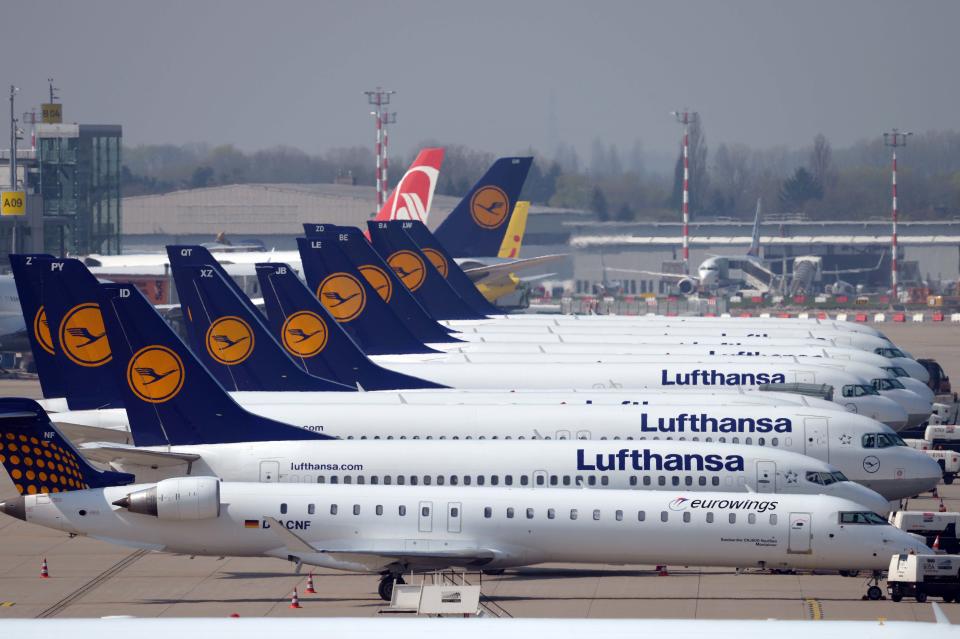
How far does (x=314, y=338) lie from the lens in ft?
166

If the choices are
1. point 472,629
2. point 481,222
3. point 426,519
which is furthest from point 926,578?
point 481,222

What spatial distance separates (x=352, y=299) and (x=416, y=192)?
44.5 meters

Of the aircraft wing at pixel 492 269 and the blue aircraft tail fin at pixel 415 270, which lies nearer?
the blue aircraft tail fin at pixel 415 270

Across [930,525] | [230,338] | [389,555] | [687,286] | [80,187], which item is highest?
[80,187]

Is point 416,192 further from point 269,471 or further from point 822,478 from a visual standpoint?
point 822,478

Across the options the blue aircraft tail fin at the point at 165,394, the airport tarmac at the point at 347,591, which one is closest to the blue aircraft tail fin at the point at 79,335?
the blue aircraft tail fin at the point at 165,394

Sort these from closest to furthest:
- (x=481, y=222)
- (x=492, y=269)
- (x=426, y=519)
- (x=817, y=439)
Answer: (x=426, y=519) → (x=817, y=439) → (x=492, y=269) → (x=481, y=222)

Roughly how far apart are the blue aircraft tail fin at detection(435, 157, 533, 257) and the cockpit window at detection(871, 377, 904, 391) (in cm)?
3611

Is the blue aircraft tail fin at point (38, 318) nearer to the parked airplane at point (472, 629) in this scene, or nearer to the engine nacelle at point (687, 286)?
the parked airplane at point (472, 629)

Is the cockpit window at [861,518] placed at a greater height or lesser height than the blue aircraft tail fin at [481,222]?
lesser

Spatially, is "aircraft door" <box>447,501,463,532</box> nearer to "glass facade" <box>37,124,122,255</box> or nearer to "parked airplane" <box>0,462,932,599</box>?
"parked airplane" <box>0,462,932,599</box>

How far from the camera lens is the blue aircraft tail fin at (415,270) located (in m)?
69.2

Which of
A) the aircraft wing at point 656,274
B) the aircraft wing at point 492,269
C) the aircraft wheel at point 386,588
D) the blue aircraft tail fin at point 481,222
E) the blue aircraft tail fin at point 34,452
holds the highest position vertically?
the blue aircraft tail fin at point 481,222

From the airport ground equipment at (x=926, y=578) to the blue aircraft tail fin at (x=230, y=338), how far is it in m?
19.9
